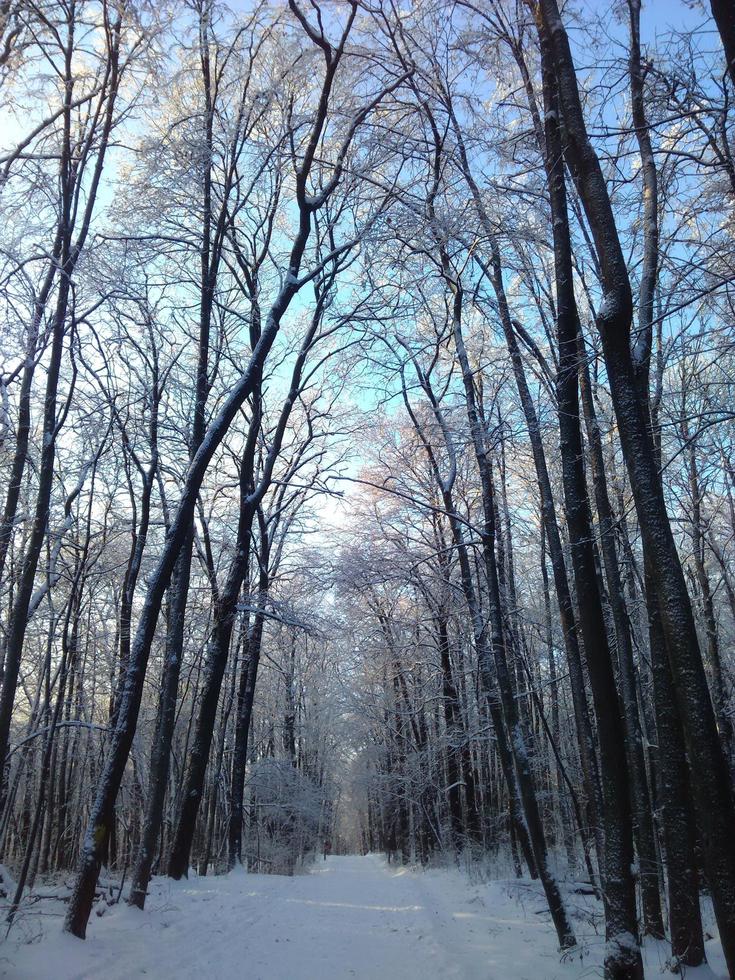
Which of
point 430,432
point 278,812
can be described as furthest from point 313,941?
point 278,812

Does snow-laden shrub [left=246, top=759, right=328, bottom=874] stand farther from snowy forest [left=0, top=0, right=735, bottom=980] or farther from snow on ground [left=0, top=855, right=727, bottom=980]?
snow on ground [left=0, top=855, right=727, bottom=980]

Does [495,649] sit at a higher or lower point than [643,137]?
lower

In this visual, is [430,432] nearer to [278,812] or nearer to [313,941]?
[313,941]

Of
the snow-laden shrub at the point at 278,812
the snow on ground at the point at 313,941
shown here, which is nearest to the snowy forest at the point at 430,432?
the snow on ground at the point at 313,941

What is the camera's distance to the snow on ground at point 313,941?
5504mm

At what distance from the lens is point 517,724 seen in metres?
7.81

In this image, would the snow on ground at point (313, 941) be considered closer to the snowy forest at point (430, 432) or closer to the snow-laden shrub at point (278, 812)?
the snowy forest at point (430, 432)

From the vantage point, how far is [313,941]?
292 inches

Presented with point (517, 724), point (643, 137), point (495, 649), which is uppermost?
point (643, 137)

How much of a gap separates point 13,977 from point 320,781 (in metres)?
32.5

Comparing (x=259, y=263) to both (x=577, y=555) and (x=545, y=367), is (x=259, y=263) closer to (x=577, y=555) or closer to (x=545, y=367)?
(x=545, y=367)

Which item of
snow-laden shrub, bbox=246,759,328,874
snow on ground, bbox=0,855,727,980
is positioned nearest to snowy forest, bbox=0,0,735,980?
snow on ground, bbox=0,855,727,980

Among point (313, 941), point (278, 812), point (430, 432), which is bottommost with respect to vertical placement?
point (278, 812)

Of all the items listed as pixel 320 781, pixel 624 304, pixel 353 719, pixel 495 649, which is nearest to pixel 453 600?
pixel 495 649
